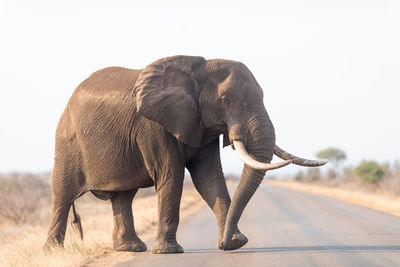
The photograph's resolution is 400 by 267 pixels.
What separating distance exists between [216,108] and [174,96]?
649mm

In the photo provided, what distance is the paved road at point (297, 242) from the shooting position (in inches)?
368

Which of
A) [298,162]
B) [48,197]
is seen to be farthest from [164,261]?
[48,197]

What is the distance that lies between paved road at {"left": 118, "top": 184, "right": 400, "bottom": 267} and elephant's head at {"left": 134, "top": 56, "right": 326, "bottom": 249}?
2.45ft

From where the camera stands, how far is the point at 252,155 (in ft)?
30.8

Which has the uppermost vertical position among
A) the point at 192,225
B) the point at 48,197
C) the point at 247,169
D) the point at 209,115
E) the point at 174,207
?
the point at 209,115

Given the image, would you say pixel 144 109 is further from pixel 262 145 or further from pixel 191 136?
pixel 262 145

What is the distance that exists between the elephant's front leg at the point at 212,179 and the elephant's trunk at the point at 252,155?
2.37 feet

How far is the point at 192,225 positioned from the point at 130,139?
6.15 metres

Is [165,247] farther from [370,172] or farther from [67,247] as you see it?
[370,172]

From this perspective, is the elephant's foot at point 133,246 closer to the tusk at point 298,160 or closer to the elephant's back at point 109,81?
the elephant's back at point 109,81

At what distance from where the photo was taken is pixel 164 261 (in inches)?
370

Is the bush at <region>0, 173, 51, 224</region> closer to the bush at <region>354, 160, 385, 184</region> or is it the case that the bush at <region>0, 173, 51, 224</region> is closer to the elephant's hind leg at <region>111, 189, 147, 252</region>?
the elephant's hind leg at <region>111, 189, 147, 252</region>

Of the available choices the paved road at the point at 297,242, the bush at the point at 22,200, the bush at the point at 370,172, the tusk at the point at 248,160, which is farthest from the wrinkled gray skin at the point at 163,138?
the bush at the point at 370,172

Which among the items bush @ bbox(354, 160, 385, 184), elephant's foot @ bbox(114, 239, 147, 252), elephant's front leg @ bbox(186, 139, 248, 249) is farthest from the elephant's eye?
bush @ bbox(354, 160, 385, 184)
